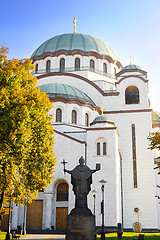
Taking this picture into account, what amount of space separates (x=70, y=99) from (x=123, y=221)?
475 inches

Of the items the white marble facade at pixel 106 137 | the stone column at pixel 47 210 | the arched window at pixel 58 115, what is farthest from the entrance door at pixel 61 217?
the arched window at pixel 58 115

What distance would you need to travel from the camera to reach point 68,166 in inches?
981

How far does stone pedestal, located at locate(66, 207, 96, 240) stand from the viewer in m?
10.8

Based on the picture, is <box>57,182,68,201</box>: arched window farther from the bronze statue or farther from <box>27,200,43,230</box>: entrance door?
the bronze statue

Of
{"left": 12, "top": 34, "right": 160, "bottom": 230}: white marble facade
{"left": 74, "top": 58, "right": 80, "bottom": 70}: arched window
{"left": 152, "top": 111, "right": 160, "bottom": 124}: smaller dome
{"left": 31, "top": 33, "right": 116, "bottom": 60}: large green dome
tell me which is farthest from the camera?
{"left": 152, "top": 111, "right": 160, "bottom": 124}: smaller dome

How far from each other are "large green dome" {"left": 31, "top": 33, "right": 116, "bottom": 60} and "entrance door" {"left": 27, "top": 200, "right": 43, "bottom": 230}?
795 inches

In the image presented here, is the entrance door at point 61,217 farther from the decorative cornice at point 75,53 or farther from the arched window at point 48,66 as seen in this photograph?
the decorative cornice at point 75,53

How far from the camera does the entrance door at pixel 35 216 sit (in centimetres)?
2445

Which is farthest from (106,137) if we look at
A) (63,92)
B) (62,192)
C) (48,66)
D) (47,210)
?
(48,66)

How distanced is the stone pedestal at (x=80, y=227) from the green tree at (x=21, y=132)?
12.5ft

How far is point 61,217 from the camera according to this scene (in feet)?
80.4

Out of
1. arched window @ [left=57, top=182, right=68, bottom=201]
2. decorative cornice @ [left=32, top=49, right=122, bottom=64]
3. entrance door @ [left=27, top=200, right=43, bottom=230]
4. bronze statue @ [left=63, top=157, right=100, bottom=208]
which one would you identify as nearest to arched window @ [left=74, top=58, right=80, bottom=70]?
decorative cornice @ [left=32, top=49, right=122, bottom=64]

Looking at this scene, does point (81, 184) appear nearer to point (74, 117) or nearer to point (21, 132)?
point (21, 132)

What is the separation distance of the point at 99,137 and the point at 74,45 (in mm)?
16430
